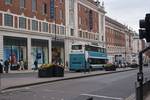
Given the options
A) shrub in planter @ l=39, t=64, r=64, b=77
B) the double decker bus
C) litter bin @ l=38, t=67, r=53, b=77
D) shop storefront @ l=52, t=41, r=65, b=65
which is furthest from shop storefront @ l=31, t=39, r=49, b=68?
litter bin @ l=38, t=67, r=53, b=77

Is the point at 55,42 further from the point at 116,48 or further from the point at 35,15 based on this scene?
the point at 116,48

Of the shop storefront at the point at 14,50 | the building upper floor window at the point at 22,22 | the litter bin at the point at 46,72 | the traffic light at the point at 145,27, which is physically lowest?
the litter bin at the point at 46,72

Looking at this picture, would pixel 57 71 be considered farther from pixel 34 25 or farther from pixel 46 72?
pixel 34 25

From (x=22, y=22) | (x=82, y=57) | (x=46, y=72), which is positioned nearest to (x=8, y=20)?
(x=22, y=22)

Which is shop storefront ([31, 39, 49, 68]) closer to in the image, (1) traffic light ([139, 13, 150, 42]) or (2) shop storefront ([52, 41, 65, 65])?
(2) shop storefront ([52, 41, 65, 65])

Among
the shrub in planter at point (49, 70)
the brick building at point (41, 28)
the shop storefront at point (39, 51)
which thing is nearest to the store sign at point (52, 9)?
the brick building at point (41, 28)

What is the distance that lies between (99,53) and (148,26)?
6619cm

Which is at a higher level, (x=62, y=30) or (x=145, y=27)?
(x=62, y=30)

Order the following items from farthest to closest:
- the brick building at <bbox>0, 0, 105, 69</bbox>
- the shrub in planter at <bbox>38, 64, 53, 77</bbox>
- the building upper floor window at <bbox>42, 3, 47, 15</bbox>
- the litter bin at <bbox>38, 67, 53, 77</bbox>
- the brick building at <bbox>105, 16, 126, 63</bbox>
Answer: the brick building at <bbox>105, 16, 126, 63</bbox> → the building upper floor window at <bbox>42, 3, 47, 15</bbox> → the brick building at <bbox>0, 0, 105, 69</bbox> → the litter bin at <bbox>38, 67, 53, 77</bbox> → the shrub in planter at <bbox>38, 64, 53, 77</bbox>

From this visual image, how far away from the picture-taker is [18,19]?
225 ft

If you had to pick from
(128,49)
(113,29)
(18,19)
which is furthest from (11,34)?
(128,49)

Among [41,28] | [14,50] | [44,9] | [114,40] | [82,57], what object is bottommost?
[82,57]

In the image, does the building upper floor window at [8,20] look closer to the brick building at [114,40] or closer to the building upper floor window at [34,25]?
the building upper floor window at [34,25]

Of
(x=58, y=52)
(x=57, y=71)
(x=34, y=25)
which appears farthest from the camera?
(x=58, y=52)
